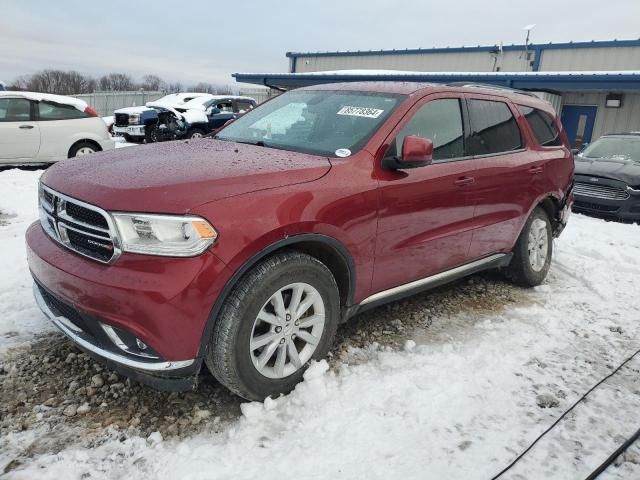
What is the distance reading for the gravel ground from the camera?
2531mm

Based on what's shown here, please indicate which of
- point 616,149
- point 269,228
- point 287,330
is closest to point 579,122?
point 616,149

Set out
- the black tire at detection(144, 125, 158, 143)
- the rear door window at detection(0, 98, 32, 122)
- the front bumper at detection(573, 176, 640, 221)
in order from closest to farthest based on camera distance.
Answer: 1. the front bumper at detection(573, 176, 640, 221)
2. the rear door window at detection(0, 98, 32, 122)
3. the black tire at detection(144, 125, 158, 143)

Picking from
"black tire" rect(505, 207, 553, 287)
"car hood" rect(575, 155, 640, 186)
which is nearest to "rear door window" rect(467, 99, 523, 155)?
"black tire" rect(505, 207, 553, 287)

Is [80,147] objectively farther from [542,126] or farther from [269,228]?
[269,228]

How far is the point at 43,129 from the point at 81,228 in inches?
328

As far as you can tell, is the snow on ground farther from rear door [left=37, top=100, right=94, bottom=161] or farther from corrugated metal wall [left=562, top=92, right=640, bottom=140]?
corrugated metal wall [left=562, top=92, right=640, bottom=140]

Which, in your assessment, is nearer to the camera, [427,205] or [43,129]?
[427,205]

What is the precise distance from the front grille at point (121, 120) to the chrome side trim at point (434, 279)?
14774mm

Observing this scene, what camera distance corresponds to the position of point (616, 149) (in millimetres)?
10031

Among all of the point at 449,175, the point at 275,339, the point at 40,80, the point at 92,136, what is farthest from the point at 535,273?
the point at 40,80

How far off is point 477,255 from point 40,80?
197 feet

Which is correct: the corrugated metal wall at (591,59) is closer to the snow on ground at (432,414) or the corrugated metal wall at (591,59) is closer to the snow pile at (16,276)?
the snow on ground at (432,414)

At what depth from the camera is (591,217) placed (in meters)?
8.89

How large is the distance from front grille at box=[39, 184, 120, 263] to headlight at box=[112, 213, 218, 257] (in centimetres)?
7
